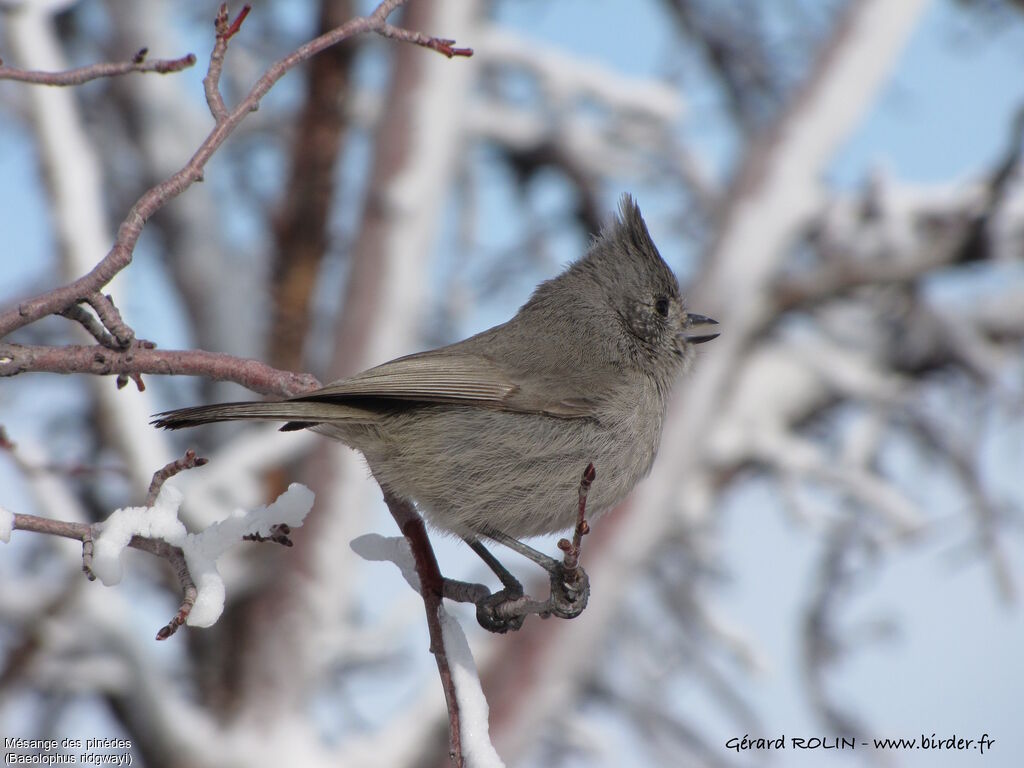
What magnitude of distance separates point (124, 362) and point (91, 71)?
23.5 inches

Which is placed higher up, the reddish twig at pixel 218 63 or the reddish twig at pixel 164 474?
the reddish twig at pixel 218 63

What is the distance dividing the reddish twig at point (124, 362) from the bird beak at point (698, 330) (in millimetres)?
1693

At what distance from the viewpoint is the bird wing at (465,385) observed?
9.29 feet

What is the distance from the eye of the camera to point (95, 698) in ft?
23.4

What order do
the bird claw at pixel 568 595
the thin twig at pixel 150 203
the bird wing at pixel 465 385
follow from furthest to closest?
the bird wing at pixel 465 385 → the bird claw at pixel 568 595 → the thin twig at pixel 150 203

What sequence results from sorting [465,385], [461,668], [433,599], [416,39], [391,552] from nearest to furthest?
1. [416,39]
2. [461,668]
3. [433,599]
4. [391,552]
5. [465,385]

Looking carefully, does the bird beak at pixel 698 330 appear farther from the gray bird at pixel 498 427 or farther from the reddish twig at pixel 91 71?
the reddish twig at pixel 91 71

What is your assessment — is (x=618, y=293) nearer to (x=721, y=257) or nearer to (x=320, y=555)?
(x=320, y=555)

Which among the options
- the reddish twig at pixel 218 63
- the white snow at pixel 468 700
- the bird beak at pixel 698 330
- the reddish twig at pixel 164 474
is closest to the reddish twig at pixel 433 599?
the white snow at pixel 468 700

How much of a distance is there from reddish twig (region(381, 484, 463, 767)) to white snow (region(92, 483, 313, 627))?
1.54 feet

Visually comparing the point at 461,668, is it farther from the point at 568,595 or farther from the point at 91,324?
the point at 91,324

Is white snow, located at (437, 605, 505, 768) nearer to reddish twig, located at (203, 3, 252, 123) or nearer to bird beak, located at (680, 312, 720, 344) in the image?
reddish twig, located at (203, 3, 252, 123)

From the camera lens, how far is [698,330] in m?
3.63

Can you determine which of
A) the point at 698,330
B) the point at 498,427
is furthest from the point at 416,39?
the point at 698,330
